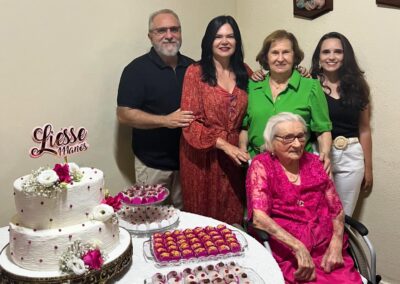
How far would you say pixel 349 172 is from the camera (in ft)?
8.71

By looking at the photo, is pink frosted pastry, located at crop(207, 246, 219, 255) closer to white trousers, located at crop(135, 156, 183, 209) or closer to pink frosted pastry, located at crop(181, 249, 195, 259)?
pink frosted pastry, located at crop(181, 249, 195, 259)

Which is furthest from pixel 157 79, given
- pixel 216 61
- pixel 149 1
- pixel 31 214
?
pixel 31 214

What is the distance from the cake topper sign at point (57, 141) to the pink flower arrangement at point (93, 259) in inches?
14.8

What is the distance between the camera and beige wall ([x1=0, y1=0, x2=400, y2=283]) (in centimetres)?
252

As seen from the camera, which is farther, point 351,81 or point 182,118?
point 351,81

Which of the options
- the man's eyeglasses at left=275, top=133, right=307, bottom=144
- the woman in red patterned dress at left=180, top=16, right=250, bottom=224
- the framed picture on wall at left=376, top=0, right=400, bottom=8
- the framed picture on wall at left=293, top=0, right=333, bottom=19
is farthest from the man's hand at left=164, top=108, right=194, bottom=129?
the framed picture on wall at left=376, top=0, right=400, bottom=8

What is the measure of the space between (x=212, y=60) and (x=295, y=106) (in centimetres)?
53

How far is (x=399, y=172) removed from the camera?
2.62m

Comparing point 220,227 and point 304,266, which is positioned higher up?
point 220,227

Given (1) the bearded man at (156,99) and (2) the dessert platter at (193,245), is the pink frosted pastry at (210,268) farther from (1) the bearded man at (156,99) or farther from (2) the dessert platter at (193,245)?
(1) the bearded man at (156,99)

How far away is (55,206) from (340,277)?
4.11 feet

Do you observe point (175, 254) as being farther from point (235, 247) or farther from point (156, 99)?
point (156, 99)

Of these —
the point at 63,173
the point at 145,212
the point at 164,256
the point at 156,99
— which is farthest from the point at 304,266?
the point at 156,99

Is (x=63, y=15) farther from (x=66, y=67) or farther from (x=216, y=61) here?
(x=216, y=61)
